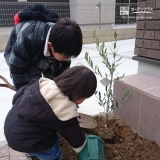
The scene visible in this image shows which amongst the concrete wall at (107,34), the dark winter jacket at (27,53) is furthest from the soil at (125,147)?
the concrete wall at (107,34)

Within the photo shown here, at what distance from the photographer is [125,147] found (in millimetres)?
1467

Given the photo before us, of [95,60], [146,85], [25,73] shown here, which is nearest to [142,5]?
[146,85]

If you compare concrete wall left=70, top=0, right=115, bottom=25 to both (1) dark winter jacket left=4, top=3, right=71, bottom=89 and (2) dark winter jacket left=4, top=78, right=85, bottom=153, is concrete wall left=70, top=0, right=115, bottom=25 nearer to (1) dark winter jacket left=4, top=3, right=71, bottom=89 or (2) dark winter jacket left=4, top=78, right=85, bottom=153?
(1) dark winter jacket left=4, top=3, right=71, bottom=89

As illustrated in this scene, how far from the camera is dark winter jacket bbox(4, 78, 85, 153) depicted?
0.99m

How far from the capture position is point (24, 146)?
1.13 metres

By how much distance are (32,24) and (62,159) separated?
96 cm

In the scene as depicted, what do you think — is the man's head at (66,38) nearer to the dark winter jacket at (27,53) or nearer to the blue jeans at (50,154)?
the dark winter jacket at (27,53)

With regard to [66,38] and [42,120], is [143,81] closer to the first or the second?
[66,38]

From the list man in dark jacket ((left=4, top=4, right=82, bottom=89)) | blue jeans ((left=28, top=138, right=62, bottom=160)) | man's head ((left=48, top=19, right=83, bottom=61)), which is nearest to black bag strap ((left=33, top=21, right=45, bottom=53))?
man in dark jacket ((left=4, top=4, right=82, bottom=89))

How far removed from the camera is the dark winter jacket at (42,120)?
0.99 metres

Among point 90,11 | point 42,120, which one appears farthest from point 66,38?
point 90,11

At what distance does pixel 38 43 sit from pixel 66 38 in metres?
0.27

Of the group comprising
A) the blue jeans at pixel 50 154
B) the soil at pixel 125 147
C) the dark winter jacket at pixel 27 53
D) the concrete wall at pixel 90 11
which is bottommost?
the soil at pixel 125 147

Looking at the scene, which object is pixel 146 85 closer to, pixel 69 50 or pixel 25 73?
pixel 69 50
